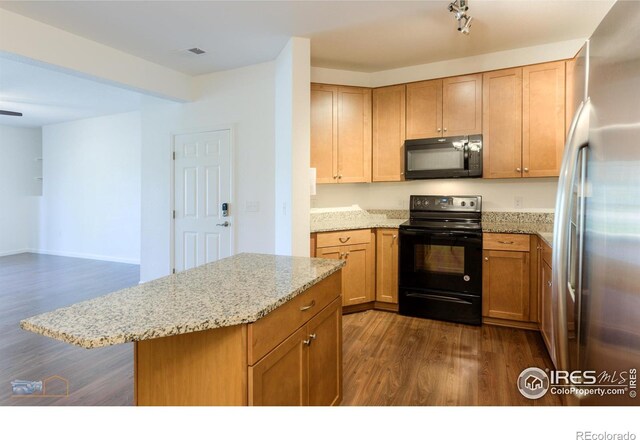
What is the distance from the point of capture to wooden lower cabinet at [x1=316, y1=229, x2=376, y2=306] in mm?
3551

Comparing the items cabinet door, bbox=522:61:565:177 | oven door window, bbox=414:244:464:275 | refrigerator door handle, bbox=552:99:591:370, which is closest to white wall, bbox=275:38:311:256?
oven door window, bbox=414:244:464:275

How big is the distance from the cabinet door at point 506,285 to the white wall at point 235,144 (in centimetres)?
215

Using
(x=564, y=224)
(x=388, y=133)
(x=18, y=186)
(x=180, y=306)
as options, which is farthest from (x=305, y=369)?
(x=18, y=186)

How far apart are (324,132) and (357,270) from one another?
147 cm

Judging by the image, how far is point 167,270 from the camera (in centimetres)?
442

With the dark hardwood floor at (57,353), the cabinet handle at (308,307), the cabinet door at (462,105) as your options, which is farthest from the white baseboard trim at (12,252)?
the cabinet door at (462,105)

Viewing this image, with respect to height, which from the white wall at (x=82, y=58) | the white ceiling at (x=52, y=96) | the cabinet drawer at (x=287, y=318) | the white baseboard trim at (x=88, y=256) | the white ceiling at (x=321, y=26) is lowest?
the white baseboard trim at (x=88, y=256)

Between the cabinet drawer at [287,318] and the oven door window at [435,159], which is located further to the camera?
the oven door window at [435,159]

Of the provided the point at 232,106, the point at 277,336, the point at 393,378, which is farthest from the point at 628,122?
the point at 232,106

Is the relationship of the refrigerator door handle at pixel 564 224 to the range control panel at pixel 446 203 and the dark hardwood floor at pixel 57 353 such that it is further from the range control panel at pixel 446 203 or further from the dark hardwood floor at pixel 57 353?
the range control panel at pixel 446 203

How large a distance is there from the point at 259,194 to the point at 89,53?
6.51 feet

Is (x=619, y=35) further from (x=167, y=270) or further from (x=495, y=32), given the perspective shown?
(x=167, y=270)

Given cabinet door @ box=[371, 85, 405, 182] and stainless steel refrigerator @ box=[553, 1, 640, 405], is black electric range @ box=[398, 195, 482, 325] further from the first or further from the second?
stainless steel refrigerator @ box=[553, 1, 640, 405]

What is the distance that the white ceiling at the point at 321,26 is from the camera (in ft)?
8.62
